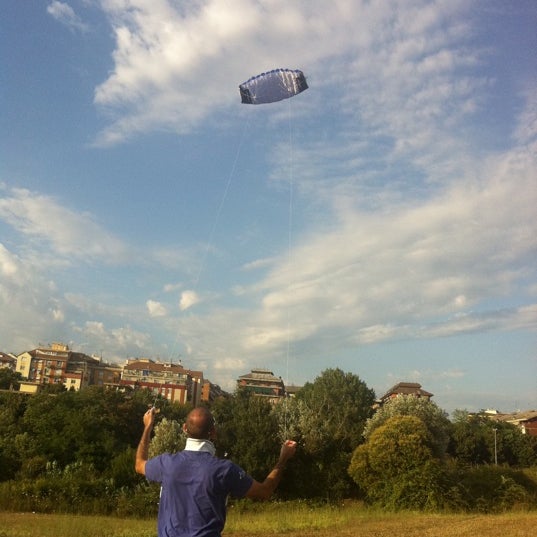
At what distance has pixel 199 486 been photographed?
3.98 metres

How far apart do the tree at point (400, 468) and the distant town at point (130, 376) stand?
81.8 metres

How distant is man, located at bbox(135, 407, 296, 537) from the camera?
3938 millimetres

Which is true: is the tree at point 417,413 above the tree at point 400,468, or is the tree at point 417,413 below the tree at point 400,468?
above

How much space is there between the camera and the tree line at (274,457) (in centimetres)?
2545

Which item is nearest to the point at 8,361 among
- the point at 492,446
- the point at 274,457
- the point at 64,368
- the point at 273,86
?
the point at 64,368

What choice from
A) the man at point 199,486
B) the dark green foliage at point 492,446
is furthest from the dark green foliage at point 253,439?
the dark green foliage at point 492,446

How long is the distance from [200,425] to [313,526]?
17570mm

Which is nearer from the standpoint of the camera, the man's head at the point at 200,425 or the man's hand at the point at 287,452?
the man's head at the point at 200,425

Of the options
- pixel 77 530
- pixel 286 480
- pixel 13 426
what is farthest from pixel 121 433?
pixel 77 530

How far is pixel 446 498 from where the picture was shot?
83.6 ft

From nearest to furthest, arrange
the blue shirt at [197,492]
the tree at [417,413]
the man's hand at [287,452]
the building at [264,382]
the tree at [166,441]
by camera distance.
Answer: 1. the blue shirt at [197,492]
2. the man's hand at [287,452]
3. the tree at [166,441]
4. the tree at [417,413]
5. the building at [264,382]

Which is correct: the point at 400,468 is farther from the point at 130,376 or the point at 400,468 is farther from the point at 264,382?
the point at 264,382

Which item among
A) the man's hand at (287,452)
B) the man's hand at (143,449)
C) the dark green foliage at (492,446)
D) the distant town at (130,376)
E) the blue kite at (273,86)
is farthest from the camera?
the distant town at (130,376)

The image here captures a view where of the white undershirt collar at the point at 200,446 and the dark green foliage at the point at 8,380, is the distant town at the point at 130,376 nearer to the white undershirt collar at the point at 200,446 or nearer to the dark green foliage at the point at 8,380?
the dark green foliage at the point at 8,380
